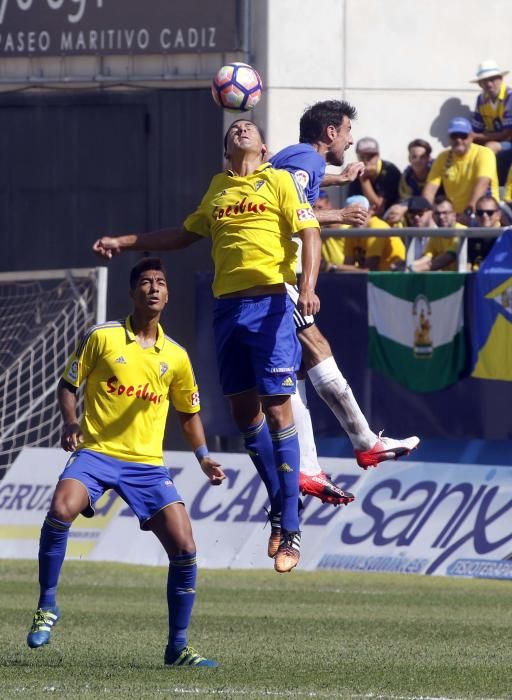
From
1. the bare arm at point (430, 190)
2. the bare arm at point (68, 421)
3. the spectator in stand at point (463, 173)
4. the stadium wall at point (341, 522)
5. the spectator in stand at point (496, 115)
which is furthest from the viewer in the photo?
the spectator in stand at point (496, 115)

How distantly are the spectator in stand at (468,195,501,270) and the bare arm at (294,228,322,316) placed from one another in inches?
296

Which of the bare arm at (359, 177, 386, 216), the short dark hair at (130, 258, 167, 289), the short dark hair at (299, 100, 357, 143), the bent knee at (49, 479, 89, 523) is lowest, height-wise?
the bent knee at (49, 479, 89, 523)

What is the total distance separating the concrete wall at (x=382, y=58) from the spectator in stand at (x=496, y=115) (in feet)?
5.47

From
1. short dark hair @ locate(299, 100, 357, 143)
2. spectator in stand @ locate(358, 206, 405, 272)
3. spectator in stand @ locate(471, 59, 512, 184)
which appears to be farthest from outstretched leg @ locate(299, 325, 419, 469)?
spectator in stand @ locate(471, 59, 512, 184)

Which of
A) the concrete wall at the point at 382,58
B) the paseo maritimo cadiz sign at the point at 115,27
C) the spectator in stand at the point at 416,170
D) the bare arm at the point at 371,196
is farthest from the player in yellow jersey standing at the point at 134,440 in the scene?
the paseo maritimo cadiz sign at the point at 115,27

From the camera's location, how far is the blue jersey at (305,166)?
400 inches

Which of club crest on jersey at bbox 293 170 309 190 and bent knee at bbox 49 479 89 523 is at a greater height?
club crest on jersey at bbox 293 170 309 190

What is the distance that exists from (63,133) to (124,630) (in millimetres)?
11049

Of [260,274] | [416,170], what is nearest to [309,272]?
[260,274]

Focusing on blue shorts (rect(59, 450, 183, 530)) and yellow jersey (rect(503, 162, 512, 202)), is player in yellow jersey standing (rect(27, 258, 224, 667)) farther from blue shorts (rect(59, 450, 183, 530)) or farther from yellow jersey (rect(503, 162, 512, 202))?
yellow jersey (rect(503, 162, 512, 202))

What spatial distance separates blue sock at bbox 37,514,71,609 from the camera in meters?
10.1

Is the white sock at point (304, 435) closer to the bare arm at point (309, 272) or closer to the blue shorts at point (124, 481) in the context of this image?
the blue shorts at point (124, 481)

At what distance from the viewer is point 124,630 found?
40.8 ft

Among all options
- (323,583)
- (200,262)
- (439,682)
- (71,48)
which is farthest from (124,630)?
(71,48)
